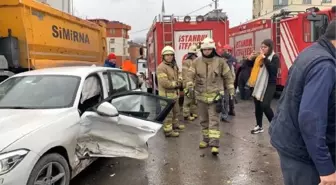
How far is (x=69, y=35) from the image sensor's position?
9.55 m

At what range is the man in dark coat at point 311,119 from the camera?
6.42ft

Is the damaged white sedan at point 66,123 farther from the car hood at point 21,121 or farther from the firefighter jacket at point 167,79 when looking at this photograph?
the firefighter jacket at point 167,79

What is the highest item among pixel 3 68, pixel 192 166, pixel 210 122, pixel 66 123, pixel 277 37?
pixel 277 37

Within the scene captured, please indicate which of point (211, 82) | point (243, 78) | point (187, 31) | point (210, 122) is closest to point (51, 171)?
point (210, 122)

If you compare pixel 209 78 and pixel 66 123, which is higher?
pixel 209 78

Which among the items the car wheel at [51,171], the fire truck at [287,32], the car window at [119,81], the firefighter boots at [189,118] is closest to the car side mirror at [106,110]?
the car wheel at [51,171]

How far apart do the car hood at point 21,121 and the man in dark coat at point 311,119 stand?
2217mm

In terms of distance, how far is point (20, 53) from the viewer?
706 cm

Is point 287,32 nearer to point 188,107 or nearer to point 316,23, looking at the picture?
point 316,23

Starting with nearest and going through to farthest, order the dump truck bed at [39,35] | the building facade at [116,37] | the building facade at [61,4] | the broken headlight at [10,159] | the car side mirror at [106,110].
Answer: the broken headlight at [10,159] → the car side mirror at [106,110] → the dump truck bed at [39,35] → the building facade at [61,4] → the building facade at [116,37]

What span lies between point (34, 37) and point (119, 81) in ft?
9.24

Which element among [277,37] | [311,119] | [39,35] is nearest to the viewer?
[311,119]

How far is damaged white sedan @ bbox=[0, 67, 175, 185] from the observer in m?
3.18

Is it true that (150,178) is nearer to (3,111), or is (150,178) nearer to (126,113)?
(126,113)
